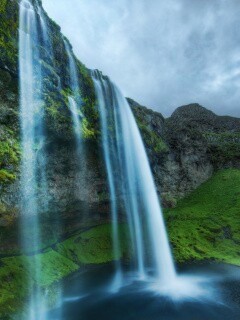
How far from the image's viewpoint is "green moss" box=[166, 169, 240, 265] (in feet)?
69.8

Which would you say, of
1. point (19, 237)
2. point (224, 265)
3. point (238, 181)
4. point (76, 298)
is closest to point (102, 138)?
point (19, 237)

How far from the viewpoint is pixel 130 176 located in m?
22.2

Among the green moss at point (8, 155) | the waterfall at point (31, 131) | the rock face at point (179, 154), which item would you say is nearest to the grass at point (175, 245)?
the waterfall at point (31, 131)

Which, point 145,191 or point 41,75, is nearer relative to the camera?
point 41,75

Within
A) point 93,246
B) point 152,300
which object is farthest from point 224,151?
A: point 152,300

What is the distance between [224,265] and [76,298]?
10502 mm

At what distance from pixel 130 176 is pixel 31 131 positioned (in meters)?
9.23

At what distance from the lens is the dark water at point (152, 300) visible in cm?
1220

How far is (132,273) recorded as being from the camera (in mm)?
19250

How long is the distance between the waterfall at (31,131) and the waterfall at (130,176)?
5840mm

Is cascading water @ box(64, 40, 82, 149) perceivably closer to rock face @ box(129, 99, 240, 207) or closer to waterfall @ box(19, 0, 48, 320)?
waterfall @ box(19, 0, 48, 320)

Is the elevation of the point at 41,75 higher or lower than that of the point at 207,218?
higher

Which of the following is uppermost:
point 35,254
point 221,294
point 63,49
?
point 63,49

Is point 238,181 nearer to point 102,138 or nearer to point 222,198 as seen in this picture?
point 222,198
